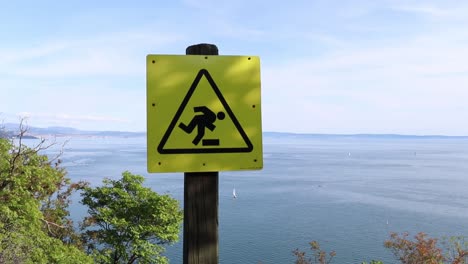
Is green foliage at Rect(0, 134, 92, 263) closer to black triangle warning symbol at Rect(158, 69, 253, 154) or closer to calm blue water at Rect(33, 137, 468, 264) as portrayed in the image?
black triangle warning symbol at Rect(158, 69, 253, 154)

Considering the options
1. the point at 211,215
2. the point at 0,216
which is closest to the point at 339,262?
the point at 0,216

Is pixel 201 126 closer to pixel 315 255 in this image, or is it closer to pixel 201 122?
pixel 201 122

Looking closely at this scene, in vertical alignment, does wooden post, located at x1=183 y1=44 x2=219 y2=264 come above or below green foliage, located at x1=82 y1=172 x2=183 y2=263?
above

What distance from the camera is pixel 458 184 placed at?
77000mm

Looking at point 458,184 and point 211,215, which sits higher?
point 211,215

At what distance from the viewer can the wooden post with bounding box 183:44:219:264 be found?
6.54ft

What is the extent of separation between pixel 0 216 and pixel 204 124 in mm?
13794

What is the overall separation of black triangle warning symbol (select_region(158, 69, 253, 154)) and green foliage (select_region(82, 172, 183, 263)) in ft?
63.6

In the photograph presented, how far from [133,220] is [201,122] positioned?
20.9 metres

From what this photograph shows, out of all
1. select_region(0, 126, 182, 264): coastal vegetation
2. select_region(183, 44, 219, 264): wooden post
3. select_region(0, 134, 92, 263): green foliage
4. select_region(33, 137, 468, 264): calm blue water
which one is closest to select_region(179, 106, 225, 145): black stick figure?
select_region(183, 44, 219, 264): wooden post

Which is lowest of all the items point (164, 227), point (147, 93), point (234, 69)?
point (164, 227)

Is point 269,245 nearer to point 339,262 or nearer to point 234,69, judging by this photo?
point 339,262

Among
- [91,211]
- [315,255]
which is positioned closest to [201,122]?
[91,211]

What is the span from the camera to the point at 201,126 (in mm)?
2070
